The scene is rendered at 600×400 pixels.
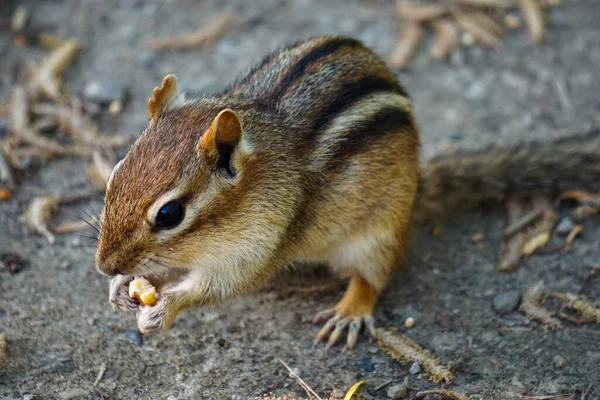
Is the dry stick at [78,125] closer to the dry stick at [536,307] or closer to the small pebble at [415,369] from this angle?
the small pebble at [415,369]

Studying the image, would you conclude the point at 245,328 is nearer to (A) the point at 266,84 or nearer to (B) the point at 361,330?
(B) the point at 361,330

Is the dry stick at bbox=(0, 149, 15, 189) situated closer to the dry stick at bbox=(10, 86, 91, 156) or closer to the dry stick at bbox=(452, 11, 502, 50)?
the dry stick at bbox=(10, 86, 91, 156)

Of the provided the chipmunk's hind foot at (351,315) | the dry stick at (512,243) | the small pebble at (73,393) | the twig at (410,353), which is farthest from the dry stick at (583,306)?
the small pebble at (73,393)

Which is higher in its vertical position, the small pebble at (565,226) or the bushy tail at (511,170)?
the bushy tail at (511,170)

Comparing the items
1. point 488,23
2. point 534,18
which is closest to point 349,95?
point 488,23

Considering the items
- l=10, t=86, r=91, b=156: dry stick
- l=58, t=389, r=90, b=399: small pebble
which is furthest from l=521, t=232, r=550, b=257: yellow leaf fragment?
l=10, t=86, r=91, b=156: dry stick
